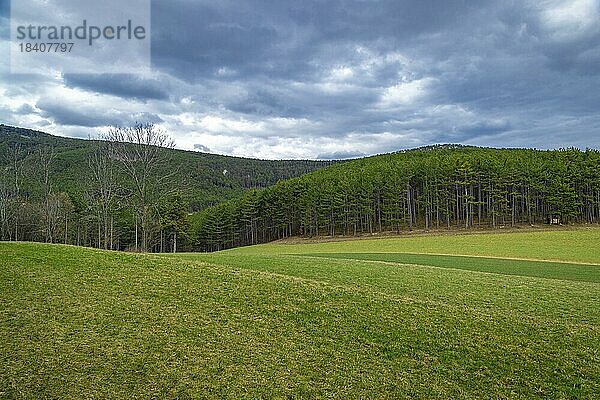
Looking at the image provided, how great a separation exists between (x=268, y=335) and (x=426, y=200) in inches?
2963

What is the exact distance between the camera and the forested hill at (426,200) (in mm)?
76125

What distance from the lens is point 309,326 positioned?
11930 mm

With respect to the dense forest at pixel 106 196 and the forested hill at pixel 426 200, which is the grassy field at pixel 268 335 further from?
the forested hill at pixel 426 200

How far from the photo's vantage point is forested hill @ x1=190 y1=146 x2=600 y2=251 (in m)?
76.1

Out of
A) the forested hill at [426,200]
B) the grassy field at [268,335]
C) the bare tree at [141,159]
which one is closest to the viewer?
the grassy field at [268,335]

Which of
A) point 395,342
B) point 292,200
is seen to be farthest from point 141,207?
point 292,200

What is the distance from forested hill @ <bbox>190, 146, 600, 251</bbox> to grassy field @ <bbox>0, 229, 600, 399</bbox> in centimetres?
6372

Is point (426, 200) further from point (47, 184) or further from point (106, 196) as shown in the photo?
point (47, 184)

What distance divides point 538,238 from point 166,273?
49227mm

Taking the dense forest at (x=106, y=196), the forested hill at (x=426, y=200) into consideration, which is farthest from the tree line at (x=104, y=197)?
the forested hill at (x=426, y=200)

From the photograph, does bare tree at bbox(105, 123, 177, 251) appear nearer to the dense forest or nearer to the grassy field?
the dense forest

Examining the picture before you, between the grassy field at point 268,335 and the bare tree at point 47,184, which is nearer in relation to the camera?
the grassy field at point 268,335

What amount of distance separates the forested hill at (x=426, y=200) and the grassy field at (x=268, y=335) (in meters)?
63.7

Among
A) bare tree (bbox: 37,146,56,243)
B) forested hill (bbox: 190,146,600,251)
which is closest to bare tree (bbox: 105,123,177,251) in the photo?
bare tree (bbox: 37,146,56,243)
